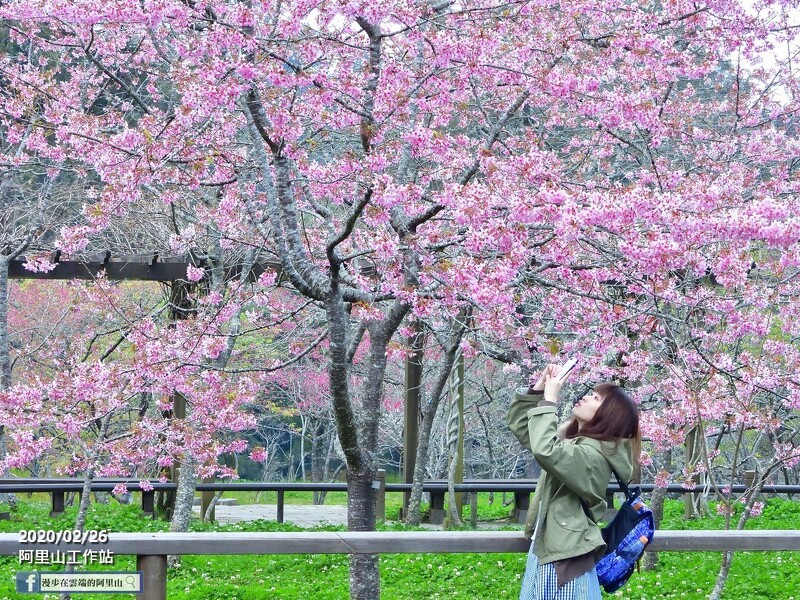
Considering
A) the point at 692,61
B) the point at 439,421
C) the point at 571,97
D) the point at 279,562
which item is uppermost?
the point at 692,61

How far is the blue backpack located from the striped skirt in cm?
6

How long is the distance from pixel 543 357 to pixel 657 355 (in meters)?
1.06

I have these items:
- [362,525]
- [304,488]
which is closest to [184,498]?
[304,488]

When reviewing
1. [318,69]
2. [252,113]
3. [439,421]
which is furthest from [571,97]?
[439,421]

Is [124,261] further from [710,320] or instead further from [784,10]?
[784,10]

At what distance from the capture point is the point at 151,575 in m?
3.24

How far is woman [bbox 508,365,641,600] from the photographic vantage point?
2783mm

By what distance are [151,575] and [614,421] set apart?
1.79 m

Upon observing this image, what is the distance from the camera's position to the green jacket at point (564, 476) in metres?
2.77

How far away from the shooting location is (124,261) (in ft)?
32.9

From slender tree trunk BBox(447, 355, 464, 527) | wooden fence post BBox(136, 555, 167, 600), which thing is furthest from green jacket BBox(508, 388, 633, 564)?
slender tree trunk BBox(447, 355, 464, 527)

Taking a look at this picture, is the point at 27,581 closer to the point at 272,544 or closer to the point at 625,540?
the point at 272,544

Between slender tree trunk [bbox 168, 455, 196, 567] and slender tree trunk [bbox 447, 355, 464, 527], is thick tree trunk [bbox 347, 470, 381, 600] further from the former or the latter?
slender tree trunk [bbox 447, 355, 464, 527]

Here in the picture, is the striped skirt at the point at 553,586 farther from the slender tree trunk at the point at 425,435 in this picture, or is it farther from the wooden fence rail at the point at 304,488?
the wooden fence rail at the point at 304,488
